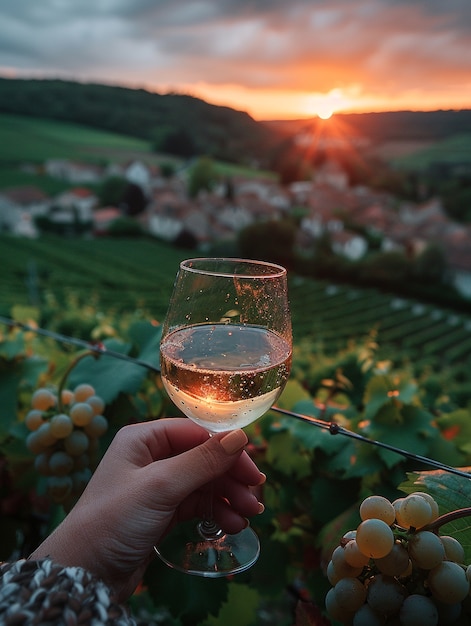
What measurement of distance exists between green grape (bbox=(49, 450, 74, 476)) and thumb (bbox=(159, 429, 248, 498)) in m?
0.42

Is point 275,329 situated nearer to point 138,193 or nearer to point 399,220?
point 138,193

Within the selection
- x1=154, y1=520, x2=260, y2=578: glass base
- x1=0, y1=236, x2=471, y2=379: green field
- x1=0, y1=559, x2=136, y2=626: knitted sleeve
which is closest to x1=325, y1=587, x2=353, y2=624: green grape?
x1=0, y1=559, x2=136, y2=626: knitted sleeve

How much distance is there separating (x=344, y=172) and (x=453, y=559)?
2260 inches

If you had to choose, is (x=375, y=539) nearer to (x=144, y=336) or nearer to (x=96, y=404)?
(x=96, y=404)

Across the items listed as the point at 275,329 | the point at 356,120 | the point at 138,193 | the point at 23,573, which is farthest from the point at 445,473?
the point at 356,120

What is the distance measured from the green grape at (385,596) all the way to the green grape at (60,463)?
0.76 meters

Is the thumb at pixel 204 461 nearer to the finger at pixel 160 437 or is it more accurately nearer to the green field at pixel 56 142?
the finger at pixel 160 437

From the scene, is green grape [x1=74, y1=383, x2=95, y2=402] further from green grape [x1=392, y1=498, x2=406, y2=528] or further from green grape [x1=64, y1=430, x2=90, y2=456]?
green grape [x1=392, y1=498, x2=406, y2=528]

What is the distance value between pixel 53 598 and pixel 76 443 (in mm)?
576

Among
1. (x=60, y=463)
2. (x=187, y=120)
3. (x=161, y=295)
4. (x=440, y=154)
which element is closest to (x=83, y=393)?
(x=60, y=463)

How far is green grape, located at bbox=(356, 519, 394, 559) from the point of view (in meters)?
0.60

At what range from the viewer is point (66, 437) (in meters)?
1.16

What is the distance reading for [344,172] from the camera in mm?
54875

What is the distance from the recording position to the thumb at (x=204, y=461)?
0.82 m
